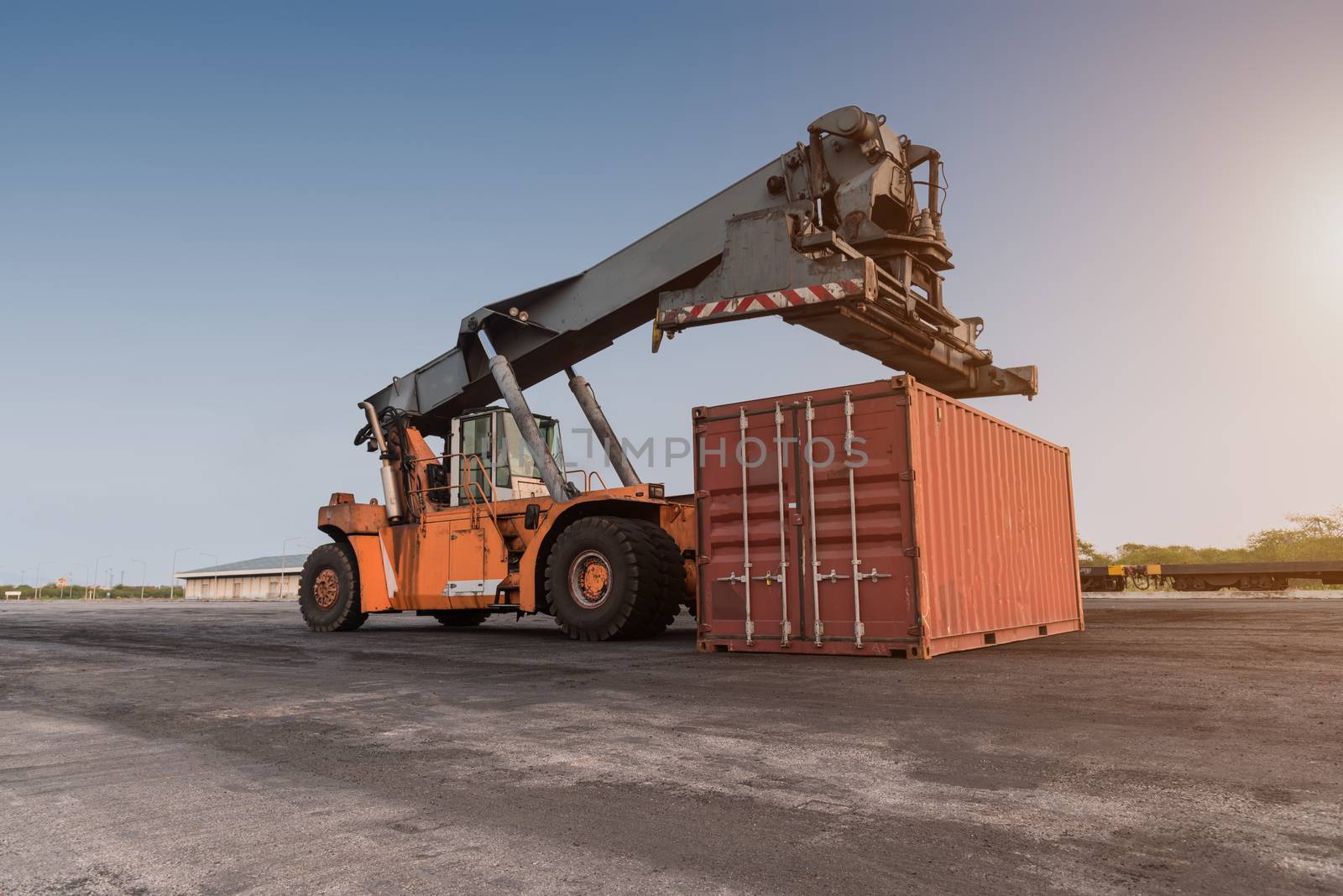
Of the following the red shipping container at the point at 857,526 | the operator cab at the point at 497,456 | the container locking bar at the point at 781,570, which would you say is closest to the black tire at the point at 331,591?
the operator cab at the point at 497,456

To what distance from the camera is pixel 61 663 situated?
9641 millimetres

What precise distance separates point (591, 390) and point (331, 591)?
224 inches

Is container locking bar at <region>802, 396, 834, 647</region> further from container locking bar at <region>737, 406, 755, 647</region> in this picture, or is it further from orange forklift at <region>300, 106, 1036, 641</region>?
orange forklift at <region>300, 106, 1036, 641</region>

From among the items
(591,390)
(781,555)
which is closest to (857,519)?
(781,555)

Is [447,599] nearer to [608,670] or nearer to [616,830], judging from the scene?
[608,670]

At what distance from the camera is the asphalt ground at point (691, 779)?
2.84 meters

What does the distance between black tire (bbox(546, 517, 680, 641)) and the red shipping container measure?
0.94 metres

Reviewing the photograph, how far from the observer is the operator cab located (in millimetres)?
13094

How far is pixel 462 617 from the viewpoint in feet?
52.8

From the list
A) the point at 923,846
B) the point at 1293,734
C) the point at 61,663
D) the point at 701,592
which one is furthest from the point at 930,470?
the point at 61,663

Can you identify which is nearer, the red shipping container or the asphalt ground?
the asphalt ground

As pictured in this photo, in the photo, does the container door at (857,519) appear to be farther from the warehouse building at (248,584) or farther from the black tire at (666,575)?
the warehouse building at (248,584)

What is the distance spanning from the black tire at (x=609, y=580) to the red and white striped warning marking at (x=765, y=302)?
8.55ft

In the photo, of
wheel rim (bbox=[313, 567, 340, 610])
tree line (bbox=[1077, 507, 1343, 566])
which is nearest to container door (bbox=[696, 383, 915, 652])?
wheel rim (bbox=[313, 567, 340, 610])
